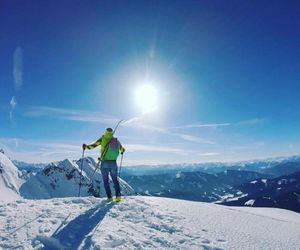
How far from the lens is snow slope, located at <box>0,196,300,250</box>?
1065 centimetres

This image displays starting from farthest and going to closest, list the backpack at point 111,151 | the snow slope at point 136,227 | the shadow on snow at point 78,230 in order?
the backpack at point 111,151
the snow slope at point 136,227
the shadow on snow at point 78,230

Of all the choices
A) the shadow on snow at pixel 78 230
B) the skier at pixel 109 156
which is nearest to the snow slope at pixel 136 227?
the shadow on snow at pixel 78 230

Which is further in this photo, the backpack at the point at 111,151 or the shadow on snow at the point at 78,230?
the backpack at the point at 111,151

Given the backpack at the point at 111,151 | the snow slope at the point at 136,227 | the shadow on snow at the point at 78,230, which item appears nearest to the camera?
the shadow on snow at the point at 78,230

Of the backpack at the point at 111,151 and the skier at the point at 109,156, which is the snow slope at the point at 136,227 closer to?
the skier at the point at 109,156

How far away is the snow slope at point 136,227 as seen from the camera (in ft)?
34.9

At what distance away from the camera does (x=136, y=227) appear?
39.3 feet

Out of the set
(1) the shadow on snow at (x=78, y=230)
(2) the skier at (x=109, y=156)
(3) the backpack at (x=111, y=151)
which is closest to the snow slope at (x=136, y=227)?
(1) the shadow on snow at (x=78, y=230)

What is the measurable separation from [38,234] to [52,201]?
183 inches

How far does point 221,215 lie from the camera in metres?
14.0

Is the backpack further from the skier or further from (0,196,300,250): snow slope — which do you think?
(0,196,300,250): snow slope

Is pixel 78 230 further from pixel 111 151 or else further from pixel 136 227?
pixel 111 151

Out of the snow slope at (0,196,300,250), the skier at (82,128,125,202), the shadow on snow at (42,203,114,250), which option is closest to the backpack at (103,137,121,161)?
the skier at (82,128,125,202)

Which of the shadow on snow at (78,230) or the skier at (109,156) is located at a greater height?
the skier at (109,156)
